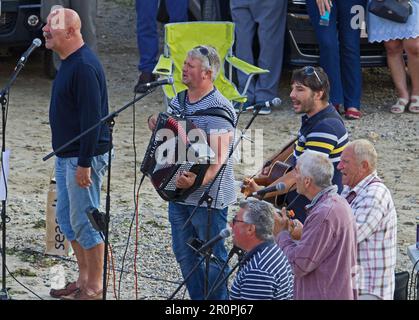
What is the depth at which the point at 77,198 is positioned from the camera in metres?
7.77

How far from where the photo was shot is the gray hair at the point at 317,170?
6543 mm

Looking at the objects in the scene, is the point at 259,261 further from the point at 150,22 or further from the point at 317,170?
the point at 150,22

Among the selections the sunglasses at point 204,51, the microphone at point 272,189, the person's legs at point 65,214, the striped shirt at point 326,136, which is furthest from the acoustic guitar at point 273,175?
the person's legs at point 65,214

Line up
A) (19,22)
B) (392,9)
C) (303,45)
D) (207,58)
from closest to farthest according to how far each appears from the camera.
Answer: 1. (207,58)
2. (392,9)
3. (303,45)
4. (19,22)

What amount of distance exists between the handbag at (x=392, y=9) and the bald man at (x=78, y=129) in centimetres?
432

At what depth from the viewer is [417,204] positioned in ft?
31.6

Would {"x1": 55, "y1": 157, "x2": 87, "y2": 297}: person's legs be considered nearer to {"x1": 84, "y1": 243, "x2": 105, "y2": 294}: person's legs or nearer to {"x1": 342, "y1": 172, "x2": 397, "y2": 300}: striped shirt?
{"x1": 84, "y1": 243, "x2": 105, "y2": 294}: person's legs

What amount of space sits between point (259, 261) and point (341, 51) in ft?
19.0

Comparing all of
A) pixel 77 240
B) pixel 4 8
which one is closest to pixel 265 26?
pixel 4 8

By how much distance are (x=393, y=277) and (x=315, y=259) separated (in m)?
0.68

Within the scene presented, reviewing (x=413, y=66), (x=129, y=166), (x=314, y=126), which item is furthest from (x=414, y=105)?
(x=314, y=126)

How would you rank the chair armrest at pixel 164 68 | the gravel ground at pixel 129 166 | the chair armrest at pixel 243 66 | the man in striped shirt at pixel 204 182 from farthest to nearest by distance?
1. the chair armrest at pixel 243 66
2. the chair armrest at pixel 164 68
3. the gravel ground at pixel 129 166
4. the man in striped shirt at pixel 204 182

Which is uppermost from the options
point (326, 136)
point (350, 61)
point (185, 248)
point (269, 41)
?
point (326, 136)

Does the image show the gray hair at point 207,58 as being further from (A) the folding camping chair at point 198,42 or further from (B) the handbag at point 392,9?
(B) the handbag at point 392,9
